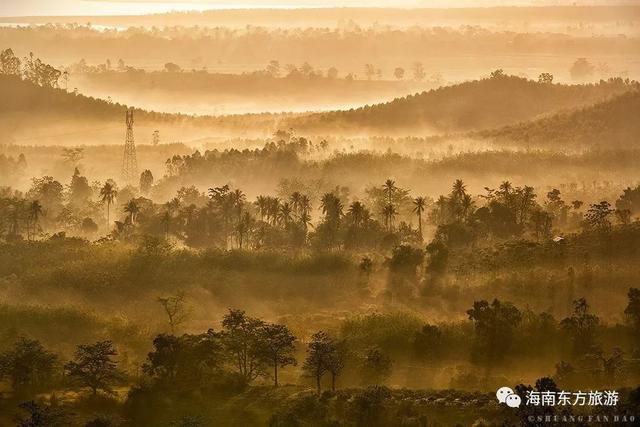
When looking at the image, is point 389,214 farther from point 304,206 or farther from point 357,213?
point 304,206

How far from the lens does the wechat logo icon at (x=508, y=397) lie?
3135 inches

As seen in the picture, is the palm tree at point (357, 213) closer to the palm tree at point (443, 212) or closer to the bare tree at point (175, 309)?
the palm tree at point (443, 212)

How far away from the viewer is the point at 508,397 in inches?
3211

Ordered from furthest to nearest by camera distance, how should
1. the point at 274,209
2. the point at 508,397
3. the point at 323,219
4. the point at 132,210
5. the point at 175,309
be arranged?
the point at 323,219
the point at 132,210
the point at 274,209
the point at 175,309
the point at 508,397

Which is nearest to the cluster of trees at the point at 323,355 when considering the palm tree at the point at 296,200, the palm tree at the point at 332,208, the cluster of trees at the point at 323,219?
the cluster of trees at the point at 323,219

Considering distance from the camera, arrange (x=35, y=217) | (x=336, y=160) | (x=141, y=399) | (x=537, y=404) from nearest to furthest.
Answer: (x=537, y=404) → (x=141, y=399) → (x=35, y=217) → (x=336, y=160)

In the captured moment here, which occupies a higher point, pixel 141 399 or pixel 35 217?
pixel 35 217

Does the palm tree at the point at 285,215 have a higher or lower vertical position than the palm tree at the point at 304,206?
lower

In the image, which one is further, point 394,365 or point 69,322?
point 69,322

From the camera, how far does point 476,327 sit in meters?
102

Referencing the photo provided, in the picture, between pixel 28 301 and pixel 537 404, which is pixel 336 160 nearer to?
pixel 28 301

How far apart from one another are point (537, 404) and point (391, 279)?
4857 cm

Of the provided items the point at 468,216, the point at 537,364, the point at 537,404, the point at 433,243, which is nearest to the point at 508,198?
the point at 468,216

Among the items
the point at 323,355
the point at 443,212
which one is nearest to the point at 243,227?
the point at 443,212
